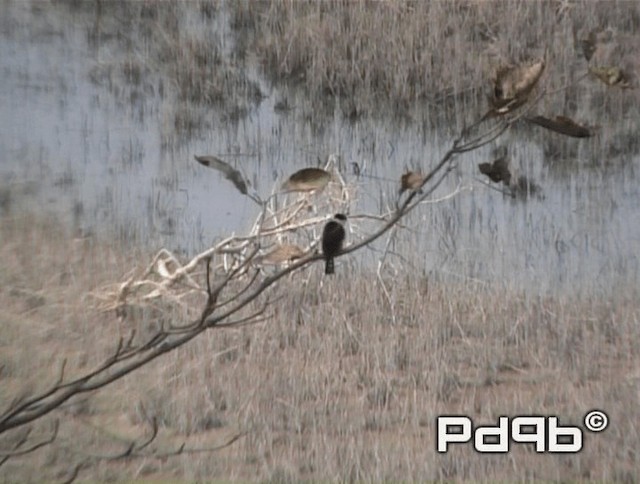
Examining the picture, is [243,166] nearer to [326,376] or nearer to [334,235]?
[334,235]

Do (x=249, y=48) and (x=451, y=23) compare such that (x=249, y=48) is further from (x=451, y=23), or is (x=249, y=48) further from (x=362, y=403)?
(x=362, y=403)

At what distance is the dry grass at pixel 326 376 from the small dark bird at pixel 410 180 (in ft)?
0.71

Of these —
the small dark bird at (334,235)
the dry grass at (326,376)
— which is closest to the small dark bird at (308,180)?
the small dark bird at (334,235)

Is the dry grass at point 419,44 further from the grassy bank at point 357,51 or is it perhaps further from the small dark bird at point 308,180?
the small dark bird at point 308,180

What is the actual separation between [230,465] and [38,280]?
61cm

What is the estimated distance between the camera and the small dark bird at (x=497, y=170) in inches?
80.0

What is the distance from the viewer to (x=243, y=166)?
6.76 feet

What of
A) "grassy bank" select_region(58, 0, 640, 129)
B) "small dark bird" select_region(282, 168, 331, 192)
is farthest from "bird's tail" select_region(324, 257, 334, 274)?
"grassy bank" select_region(58, 0, 640, 129)

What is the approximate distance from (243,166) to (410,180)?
398mm

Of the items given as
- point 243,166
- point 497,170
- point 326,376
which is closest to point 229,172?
point 243,166

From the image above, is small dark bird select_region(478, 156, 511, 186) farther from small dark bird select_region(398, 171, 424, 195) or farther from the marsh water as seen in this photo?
small dark bird select_region(398, 171, 424, 195)

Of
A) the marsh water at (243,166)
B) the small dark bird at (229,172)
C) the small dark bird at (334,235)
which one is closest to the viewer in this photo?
the small dark bird at (229,172)

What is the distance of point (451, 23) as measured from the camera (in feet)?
6.99

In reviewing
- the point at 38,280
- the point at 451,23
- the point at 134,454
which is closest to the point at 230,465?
the point at 134,454
